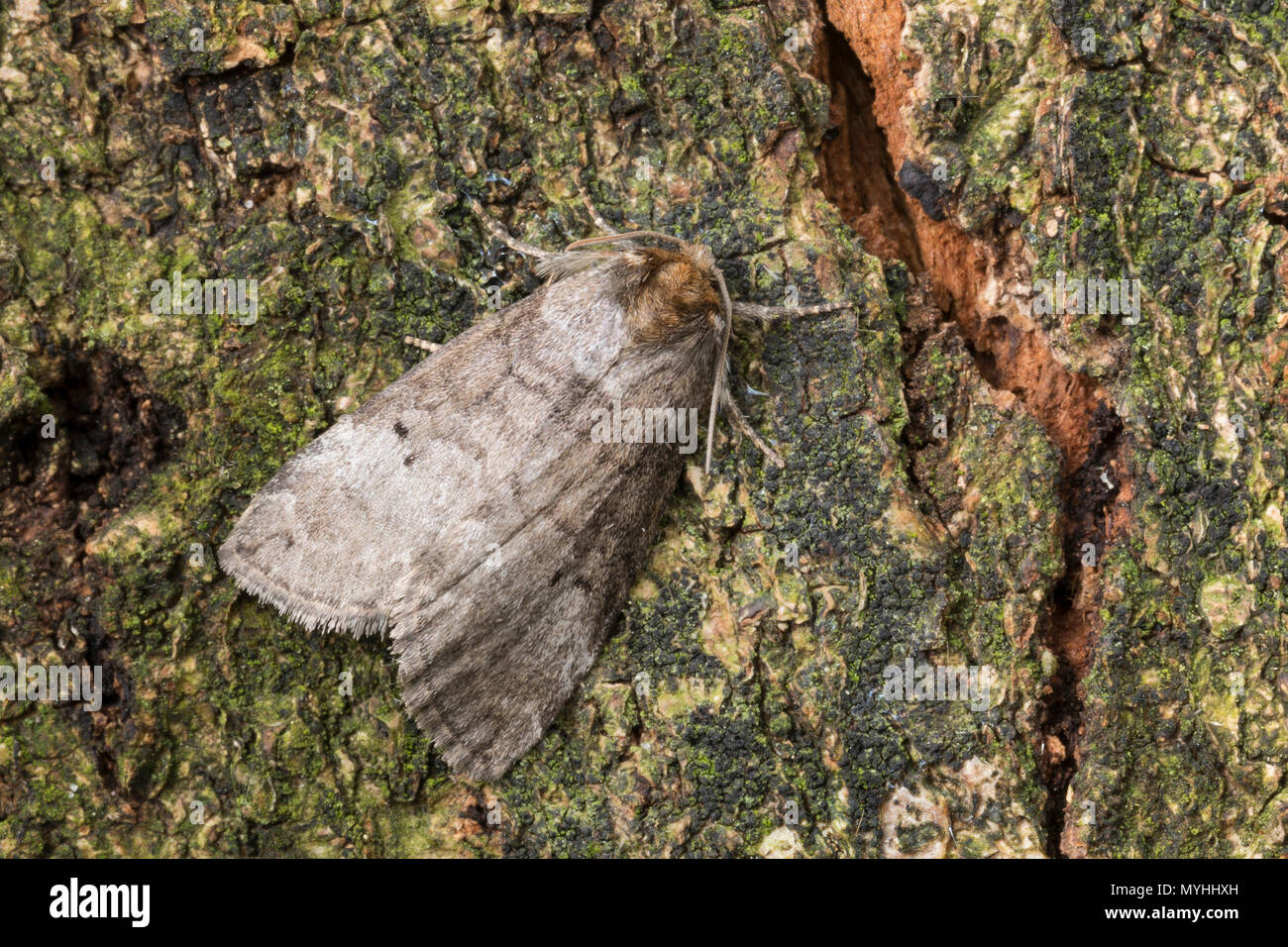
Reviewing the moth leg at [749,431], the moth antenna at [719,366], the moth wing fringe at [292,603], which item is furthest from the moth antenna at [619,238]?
the moth wing fringe at [292,603]

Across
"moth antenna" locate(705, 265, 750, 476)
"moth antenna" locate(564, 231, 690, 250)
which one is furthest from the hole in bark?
"moth antenna" locate(705, 265, 750, 476)

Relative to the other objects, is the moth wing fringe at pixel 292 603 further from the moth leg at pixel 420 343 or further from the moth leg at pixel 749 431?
the moth leg at pixel 749 431

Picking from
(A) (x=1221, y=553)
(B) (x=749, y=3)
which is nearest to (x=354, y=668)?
(B) (x=749, y=3)

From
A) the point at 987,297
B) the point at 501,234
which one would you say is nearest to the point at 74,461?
the point at 501,234

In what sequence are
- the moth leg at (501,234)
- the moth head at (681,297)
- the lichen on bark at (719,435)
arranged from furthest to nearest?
the moth leg at (501,234) < the moth head at (681,297) < the lichen on bark at (719,435)

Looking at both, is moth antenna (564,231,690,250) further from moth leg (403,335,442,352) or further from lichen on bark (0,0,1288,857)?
moth leg (403,335,442,352)

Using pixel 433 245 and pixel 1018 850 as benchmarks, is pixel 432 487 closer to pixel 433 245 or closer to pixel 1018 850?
pixel 433 245
